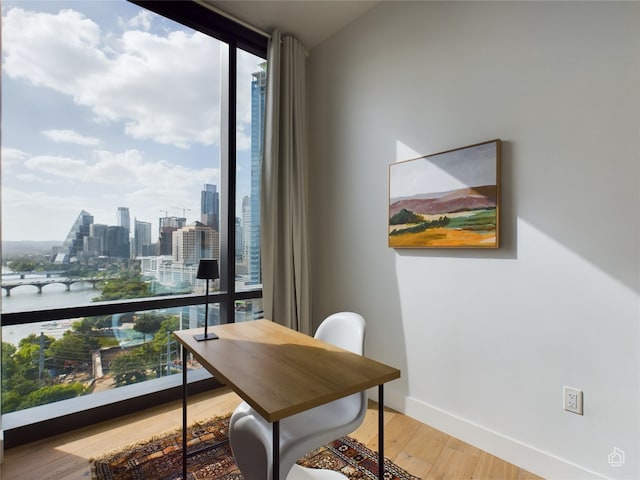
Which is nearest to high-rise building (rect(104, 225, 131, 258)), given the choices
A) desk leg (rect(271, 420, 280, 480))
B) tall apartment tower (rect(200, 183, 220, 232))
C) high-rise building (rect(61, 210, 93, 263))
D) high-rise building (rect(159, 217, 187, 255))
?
high-rise building (rect(61, 210, 93, 263))

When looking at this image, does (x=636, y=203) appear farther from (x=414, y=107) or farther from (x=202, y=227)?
(x=202, y=227)

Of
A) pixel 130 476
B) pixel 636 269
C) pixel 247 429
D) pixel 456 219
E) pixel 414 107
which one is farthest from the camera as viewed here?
pixel 414 107

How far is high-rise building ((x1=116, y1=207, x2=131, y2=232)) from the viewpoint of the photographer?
252cm

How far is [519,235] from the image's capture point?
200 centimetres

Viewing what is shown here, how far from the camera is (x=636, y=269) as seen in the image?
1635 millimetres

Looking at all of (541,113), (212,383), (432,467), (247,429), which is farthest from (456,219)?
(212,383)

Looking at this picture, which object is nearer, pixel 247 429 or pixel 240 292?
pixel 247 429

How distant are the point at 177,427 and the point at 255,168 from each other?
6.46ft

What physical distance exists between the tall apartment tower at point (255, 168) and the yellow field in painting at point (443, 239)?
3.81 feet

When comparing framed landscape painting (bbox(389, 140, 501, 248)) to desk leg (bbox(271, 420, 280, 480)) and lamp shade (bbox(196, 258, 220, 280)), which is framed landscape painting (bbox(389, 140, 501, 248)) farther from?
desk leg (bbox(271, 420, 280, 480))

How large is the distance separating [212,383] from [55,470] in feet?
3.66

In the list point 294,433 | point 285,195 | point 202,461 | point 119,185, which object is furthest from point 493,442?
point 119,185

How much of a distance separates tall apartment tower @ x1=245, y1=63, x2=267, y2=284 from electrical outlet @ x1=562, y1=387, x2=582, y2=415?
219 centimetres

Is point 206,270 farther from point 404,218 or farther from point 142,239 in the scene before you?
point 404,218
